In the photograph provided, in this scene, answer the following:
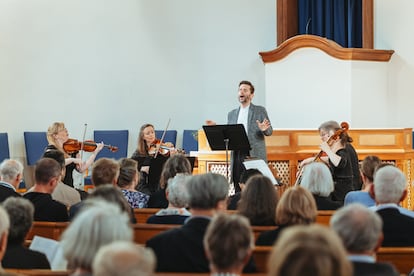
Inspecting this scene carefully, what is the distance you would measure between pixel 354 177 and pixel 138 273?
16.5 ft

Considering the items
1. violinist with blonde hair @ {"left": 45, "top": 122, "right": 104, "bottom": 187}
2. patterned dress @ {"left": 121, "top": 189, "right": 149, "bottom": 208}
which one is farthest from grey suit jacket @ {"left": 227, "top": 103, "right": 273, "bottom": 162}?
patterned dress @ {"left": 121, "top": 189, "right": 149, "bottom": 208}

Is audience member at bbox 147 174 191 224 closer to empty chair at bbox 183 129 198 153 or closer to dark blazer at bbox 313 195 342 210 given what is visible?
dark blazer at bbox 313 195 342 210

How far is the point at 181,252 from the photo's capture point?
134 inches

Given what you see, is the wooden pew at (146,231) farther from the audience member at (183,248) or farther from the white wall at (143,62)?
the white wall at (143,62)

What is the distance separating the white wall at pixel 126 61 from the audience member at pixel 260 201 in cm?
613

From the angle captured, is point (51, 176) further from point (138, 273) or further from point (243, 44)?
point (243, 44)

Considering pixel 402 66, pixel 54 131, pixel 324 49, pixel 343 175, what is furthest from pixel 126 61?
pixel 343 175

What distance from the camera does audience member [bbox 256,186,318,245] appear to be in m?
3.81

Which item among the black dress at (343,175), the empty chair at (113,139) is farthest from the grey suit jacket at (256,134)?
the empty chair at (113,139)

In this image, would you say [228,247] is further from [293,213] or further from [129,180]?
[129,180]

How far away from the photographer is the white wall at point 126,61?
32.9 ft

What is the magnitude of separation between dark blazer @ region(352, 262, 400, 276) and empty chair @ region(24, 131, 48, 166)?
7.52 m

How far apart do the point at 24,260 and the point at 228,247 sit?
1266 millimetres

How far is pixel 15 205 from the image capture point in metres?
3.61
